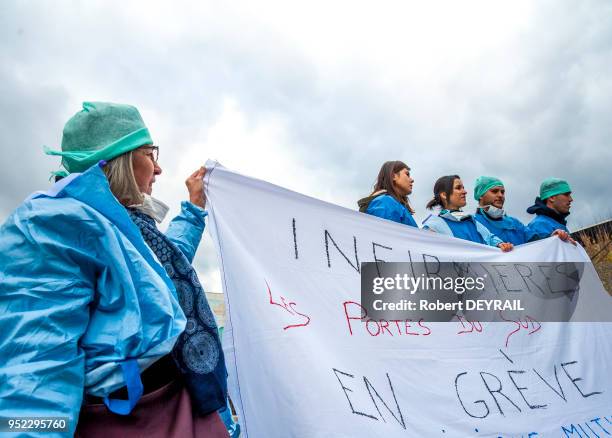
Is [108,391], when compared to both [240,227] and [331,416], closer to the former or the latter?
[331,416]

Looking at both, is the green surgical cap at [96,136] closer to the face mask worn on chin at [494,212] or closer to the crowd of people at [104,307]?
the crowd of people at [104,307]

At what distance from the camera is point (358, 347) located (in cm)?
251

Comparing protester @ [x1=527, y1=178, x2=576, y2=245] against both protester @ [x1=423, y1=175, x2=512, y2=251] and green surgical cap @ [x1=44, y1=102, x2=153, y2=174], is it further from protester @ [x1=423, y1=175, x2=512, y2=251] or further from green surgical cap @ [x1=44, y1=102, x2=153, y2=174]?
green surgical cap @ [x1=44, y1=102, x2=153, y2=174]

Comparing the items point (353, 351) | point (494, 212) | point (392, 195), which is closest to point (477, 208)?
point (494, 212)

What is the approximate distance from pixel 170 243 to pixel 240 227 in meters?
0.94

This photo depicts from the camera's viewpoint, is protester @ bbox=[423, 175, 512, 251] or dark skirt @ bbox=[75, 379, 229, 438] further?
protester @ bbox=[423, 175, 512, 251]

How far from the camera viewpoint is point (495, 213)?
4719 mm

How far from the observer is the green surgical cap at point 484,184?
4.86 metres

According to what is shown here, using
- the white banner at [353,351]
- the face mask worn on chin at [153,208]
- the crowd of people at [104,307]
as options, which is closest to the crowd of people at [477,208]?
the white banner at [353,351]

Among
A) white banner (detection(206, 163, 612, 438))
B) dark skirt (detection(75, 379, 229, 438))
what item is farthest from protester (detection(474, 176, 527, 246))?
dark skirt (detection(75, 379, 229, 438))

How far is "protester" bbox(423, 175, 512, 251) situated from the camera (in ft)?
13.8

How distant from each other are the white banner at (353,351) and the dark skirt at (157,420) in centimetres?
66

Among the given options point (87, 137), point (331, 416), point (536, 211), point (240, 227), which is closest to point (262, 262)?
→ point (240, 227)

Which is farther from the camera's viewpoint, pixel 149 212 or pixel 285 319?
pixel 285 319
